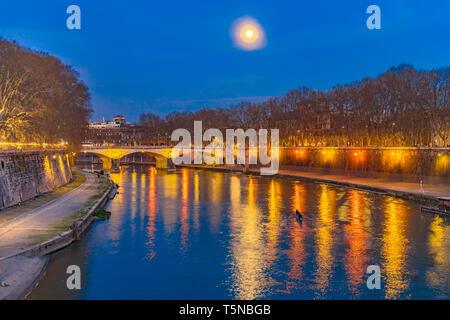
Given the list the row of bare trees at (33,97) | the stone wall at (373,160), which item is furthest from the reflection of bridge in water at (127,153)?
the row of bare trees at (33,97)

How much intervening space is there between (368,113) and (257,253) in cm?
4679

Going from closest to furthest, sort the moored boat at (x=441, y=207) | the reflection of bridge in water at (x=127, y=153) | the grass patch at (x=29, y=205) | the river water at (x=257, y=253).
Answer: the river water at (x=257, y=253), the grass patch at (x=29, y=205), the moored boat at (x=441, y=207), the reflection of bridge in water at (x=127, y=153)

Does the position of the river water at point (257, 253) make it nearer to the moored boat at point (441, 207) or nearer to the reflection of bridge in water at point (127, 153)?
the moored boat at point (441, 207)

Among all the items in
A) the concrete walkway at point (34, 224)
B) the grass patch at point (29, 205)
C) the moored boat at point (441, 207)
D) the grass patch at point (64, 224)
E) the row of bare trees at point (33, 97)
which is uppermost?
the row of bare trees at point (33, 97)

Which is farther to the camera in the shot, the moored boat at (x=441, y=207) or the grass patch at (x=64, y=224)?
the moored boat at (x=441, y=207)

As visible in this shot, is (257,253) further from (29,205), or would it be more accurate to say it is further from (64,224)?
(29,205)

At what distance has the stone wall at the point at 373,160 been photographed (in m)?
45.7

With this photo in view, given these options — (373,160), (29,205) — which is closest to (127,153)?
(373,160)

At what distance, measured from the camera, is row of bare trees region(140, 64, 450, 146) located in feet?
171

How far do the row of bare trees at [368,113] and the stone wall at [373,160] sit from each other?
3.41 meters

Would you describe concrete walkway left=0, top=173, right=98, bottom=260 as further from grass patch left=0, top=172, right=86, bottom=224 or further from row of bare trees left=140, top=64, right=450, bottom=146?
row of bare trees left=140, top=64, right=450, bottom=146

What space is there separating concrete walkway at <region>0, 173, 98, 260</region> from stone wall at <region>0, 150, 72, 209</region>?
6.50ft

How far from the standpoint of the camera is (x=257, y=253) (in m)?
19.7

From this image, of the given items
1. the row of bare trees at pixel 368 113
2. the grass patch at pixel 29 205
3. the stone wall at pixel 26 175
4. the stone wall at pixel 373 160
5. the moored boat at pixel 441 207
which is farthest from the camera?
the row of bare trees at pixel 368 113
